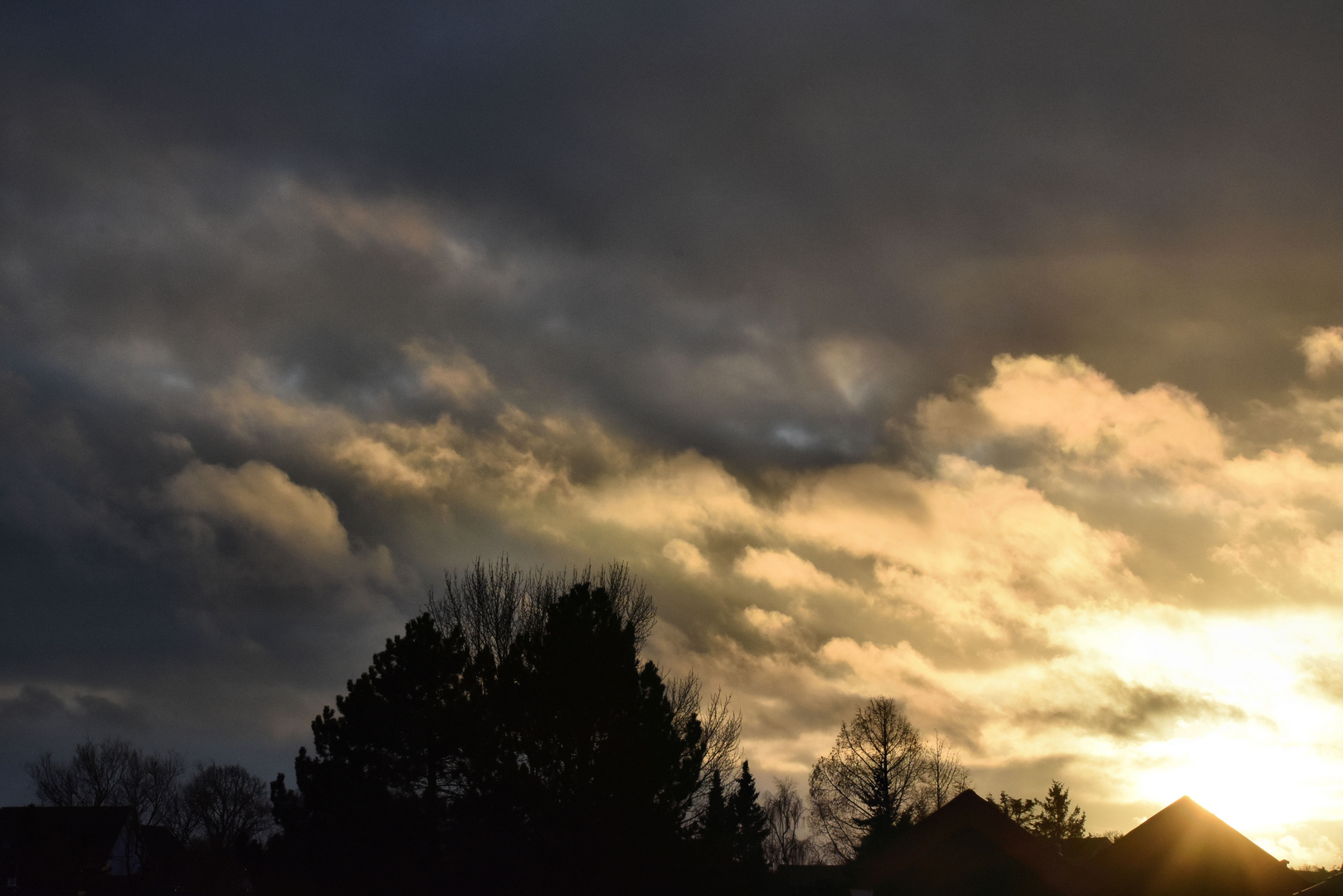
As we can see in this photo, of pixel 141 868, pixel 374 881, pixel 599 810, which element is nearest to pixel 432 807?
pixel 374 881

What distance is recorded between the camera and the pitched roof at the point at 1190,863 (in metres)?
50.7

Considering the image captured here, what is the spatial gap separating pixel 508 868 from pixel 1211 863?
36469mm

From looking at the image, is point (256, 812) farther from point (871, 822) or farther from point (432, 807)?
point (432, 807)

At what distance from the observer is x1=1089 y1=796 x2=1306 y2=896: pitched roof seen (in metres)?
50.7

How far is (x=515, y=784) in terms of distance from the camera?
40.2 meters

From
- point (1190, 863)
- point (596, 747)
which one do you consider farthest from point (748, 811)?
point (596, 747)

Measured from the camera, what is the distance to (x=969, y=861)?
59.3m

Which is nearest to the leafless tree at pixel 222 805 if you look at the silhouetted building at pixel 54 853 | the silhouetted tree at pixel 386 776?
the silhouetted building at pixel 54 853

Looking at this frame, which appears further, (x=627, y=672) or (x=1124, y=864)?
(x=1124, y=864)

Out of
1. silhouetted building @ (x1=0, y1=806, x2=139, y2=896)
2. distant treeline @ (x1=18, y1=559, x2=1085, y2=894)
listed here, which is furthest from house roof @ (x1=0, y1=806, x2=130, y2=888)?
distant treeline @ (x1=18, y1=559, x2=1085, y2=894)

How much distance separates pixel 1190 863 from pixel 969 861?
39.4ft

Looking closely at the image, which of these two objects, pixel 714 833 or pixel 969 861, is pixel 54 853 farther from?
pixel 969 861

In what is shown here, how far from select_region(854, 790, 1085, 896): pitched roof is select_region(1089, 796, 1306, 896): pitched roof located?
3376 millimetres

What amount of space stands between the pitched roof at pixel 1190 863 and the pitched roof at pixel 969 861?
3376 mm
